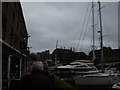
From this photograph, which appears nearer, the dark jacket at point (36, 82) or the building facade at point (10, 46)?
the dark jacket at point (36, 82)

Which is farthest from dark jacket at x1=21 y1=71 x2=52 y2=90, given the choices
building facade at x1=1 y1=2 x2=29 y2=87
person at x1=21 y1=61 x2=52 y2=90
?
building facade at x1=1 y1=2 x2=29 y2=87

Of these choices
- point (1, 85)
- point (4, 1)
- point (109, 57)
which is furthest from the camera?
point (109, 57)

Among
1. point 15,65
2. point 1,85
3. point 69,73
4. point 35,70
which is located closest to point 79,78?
point 69,73

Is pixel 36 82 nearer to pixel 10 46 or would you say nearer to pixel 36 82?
pixel 36 82

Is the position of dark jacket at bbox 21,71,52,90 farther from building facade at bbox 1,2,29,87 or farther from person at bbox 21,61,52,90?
building facade at bbox 1,2,29,87

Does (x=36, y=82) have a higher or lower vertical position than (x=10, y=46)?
lower

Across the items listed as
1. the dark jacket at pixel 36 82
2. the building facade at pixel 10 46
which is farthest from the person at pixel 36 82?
the building facade at pixel 10 46

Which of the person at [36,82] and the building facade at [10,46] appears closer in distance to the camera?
the person at [36,82]

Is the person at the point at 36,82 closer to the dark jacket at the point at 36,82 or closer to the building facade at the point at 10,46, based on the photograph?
the dark jacket at the point at 36,82

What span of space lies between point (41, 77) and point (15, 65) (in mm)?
23352

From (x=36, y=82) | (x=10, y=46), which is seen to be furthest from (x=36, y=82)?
(x=10, y=46)

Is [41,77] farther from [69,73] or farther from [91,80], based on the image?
[69,73]

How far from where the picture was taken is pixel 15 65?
89.1 feet

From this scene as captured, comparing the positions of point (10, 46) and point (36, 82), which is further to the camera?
point (10, 46)
